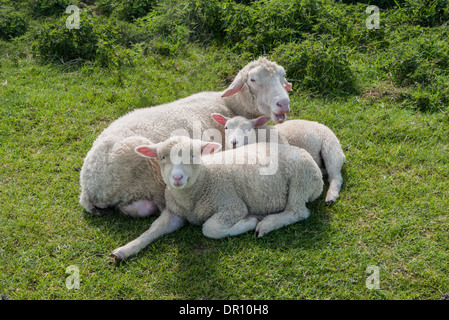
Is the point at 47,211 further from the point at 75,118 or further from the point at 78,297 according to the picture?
the point at 75,118

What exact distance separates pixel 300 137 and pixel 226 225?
5.53 ft

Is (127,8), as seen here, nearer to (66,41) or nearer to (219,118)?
(66,41)

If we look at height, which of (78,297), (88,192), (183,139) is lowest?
(78,297)

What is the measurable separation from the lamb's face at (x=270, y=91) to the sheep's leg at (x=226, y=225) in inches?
55.2

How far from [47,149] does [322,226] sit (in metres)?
3.98

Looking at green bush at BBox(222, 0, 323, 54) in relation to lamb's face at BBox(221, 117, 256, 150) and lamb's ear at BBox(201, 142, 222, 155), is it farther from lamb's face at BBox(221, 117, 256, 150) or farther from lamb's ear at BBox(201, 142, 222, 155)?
lamb's ear at BBox(201, 142, 222, 155)

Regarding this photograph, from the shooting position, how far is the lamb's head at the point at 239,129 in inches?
220

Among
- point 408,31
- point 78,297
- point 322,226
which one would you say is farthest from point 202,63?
point 78,297

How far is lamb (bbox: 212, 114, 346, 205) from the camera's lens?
5.71 metres

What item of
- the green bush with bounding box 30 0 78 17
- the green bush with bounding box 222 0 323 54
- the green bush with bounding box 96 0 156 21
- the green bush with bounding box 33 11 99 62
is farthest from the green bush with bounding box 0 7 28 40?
the green bush with bounding box 222 0 323 54

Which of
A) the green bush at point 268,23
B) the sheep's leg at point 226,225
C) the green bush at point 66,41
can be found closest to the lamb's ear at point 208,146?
the sheep's leg at point 226,225

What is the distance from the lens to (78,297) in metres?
4.35

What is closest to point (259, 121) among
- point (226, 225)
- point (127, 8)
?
point (226, 225)

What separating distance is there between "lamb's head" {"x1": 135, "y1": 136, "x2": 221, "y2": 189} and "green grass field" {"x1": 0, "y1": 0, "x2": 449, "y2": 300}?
0.73m
